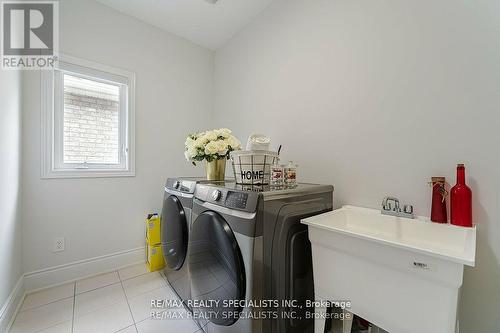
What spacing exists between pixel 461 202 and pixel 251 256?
3.24 ft

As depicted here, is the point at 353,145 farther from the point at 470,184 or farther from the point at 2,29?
the point at 2,29

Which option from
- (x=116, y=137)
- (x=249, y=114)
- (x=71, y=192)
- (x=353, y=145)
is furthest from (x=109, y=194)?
(x=353, y=145)

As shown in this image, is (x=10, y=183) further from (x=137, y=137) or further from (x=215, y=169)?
Answer: (x=215, y=169)

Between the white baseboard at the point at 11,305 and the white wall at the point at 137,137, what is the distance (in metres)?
0.16

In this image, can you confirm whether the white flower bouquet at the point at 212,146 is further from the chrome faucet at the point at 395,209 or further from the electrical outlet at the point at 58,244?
the electrical outlet at the point at 58,244

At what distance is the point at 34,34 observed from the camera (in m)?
1.72

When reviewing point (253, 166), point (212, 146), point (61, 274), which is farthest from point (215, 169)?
point (61, 274)

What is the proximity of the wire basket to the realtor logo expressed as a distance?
1802mm

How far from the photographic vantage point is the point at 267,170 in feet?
4.32

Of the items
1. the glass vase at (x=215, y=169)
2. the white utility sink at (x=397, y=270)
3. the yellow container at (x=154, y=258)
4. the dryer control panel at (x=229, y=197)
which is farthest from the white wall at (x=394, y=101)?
the yellow container at (x=154, y=258)

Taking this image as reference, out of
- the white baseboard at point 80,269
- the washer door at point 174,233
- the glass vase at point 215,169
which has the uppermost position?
the glass vase at point 215,169

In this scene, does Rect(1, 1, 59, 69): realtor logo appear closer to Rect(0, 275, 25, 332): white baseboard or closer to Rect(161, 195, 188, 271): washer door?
Rect(161, 195, 188, 271): washer door

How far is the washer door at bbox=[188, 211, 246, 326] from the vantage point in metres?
0.96

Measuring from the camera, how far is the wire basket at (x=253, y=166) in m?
1.28
